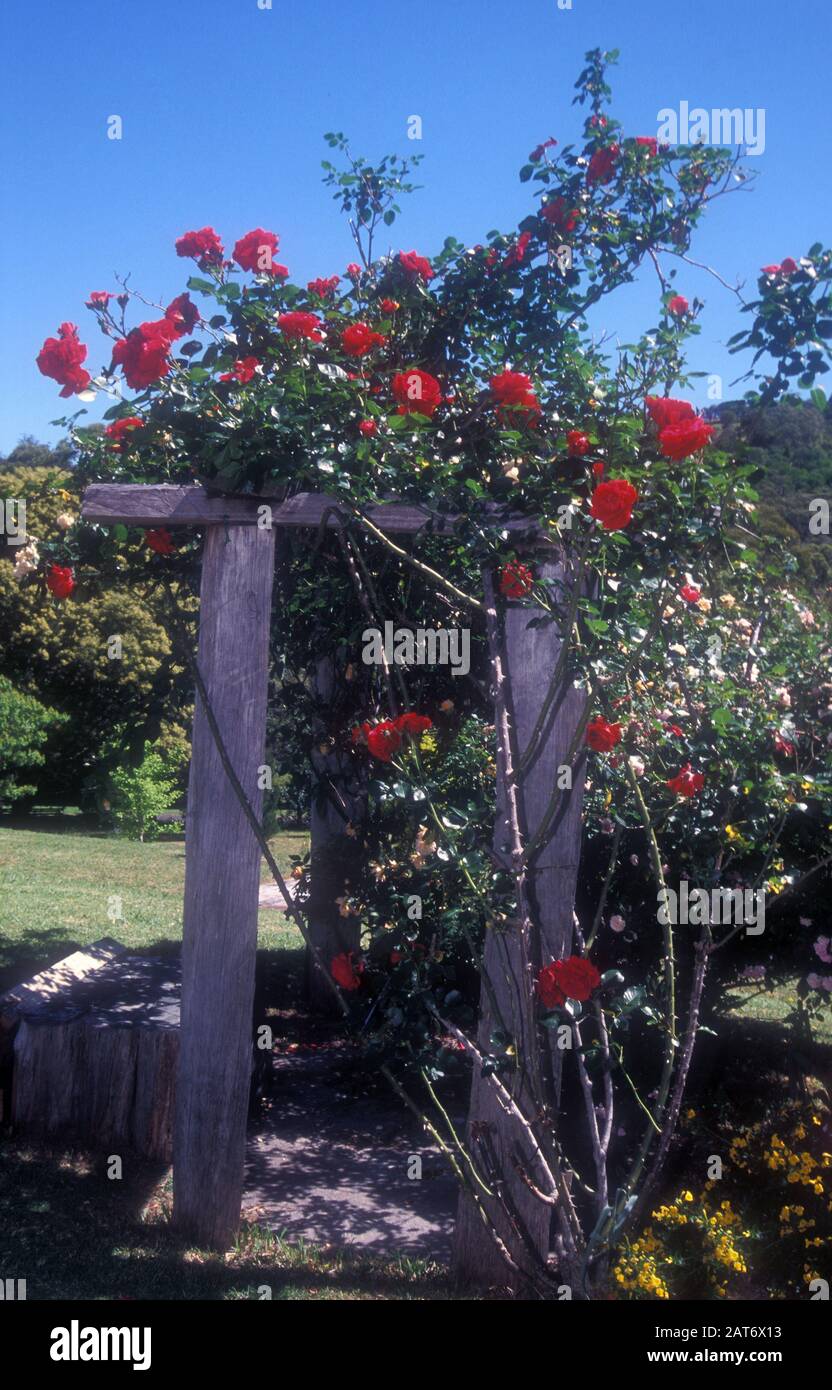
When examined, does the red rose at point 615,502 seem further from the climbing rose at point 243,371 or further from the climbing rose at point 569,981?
the climbing rose at point 243,371

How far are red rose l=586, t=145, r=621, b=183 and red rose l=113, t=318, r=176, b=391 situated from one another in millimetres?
2277

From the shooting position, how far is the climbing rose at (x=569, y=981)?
2449mm

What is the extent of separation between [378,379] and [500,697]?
1.38 meters

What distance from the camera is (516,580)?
2.68 meters

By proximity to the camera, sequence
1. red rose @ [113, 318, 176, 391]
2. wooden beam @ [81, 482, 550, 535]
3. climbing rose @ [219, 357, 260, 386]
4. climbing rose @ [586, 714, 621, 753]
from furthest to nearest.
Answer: wooden beam @ [81, 482, 550, 535], climbing rose @ [219, 357, 260, 386], red rose @ [113, 318, 176, 391], climbing rose @ [586, 714, 621, 753]

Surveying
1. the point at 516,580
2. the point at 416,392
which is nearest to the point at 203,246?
the point at 416,392

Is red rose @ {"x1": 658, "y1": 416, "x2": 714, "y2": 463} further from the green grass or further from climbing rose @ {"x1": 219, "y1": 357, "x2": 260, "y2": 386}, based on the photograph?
the green grass

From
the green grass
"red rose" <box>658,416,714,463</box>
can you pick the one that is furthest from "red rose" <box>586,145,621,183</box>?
the green grass

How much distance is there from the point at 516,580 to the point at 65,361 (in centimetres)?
146

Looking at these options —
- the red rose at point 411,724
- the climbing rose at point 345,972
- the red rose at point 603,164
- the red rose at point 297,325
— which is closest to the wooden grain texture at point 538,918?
the climbing rose at point 345,972

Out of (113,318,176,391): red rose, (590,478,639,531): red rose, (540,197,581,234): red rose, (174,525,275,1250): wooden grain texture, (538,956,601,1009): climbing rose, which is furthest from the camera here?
(540,197,581,234): red rose

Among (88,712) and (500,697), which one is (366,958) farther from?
(88,712)

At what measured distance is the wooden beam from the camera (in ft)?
10.7

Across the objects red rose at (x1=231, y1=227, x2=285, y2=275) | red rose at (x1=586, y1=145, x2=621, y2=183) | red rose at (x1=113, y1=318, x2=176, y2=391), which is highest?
red rose at (x1=586, y1=145, x2=621, y2=183)
